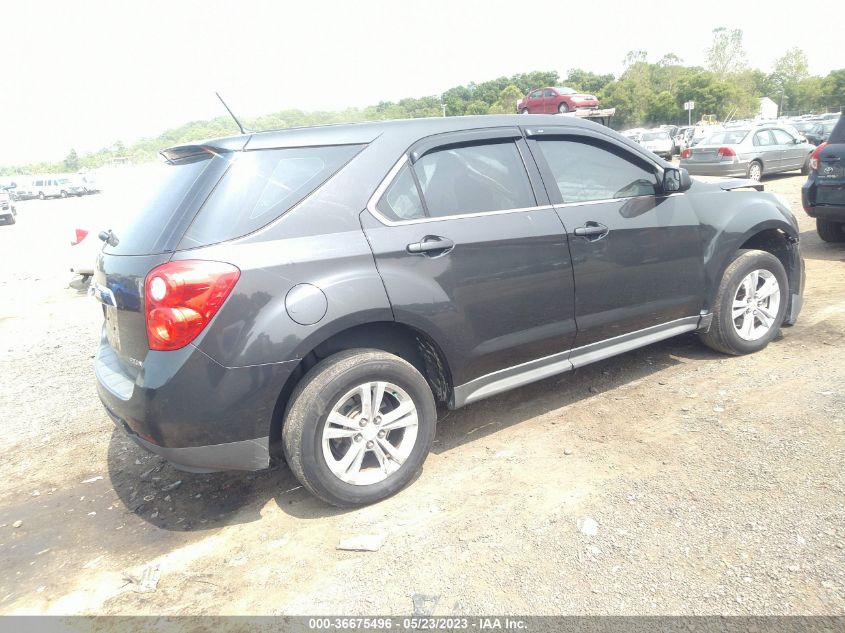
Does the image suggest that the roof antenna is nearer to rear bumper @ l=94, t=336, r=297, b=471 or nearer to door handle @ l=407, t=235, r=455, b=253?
door handle @ l=407, t=235, r=455, b=253

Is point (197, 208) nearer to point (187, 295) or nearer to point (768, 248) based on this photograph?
point (187, 295)

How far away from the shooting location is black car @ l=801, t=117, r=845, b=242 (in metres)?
7.15

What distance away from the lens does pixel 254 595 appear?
2.54 metres

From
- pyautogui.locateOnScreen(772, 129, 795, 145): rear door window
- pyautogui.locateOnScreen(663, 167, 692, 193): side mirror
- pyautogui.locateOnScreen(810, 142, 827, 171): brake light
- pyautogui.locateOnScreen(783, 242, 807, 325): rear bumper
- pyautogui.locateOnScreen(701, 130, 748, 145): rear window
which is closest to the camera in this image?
pyautogui.locateOnScreen(663, 167, 692, 193): side mirror

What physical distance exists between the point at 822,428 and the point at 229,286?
320cm

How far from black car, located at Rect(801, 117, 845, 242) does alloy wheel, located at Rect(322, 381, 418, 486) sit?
21.7ft

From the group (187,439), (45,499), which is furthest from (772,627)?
(45,499)

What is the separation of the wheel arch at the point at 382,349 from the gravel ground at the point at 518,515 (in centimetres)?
50

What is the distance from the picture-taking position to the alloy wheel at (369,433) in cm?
297

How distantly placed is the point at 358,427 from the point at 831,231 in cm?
759

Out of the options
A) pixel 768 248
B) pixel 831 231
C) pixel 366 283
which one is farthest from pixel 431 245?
pixel 831 231

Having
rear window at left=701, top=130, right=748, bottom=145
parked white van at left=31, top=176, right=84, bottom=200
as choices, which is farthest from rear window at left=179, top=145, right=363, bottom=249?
parked white van at left=31, top=176, right=84, bottom=200

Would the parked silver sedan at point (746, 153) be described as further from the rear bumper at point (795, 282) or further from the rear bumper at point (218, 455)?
the rear bumper at point (218, 455)

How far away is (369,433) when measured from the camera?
304cm
